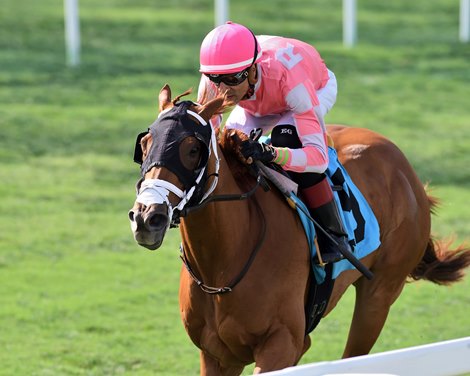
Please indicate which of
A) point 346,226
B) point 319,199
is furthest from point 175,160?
point 346,226

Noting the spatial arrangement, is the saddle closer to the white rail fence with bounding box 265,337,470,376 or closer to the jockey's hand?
the jockey's hand

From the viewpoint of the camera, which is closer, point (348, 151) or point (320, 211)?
point (320, 211)

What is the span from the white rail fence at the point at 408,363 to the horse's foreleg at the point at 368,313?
1523 millimetres

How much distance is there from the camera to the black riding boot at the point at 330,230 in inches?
197

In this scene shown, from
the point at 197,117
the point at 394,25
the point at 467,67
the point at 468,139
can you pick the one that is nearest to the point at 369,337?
the point at 197,117

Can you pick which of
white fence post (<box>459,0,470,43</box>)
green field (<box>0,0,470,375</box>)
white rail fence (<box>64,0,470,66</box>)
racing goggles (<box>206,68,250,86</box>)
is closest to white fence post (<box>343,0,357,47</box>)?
white rail fence (<box>64,0,470,66</box>)

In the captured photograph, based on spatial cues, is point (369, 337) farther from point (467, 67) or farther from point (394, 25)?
point (394, 25)

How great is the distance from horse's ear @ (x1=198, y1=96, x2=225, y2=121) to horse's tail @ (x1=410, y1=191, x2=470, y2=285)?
2369mm

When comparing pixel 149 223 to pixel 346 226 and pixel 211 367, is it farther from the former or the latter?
pixel 346 226

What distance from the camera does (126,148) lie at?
508 inches

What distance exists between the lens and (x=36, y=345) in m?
7.04

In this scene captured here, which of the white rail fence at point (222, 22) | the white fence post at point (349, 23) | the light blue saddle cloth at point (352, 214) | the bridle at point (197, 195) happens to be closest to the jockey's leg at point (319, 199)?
the light blue saddle cloth at point (352, 214)

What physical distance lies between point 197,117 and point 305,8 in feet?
56.5

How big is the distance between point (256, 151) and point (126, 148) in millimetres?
8433
